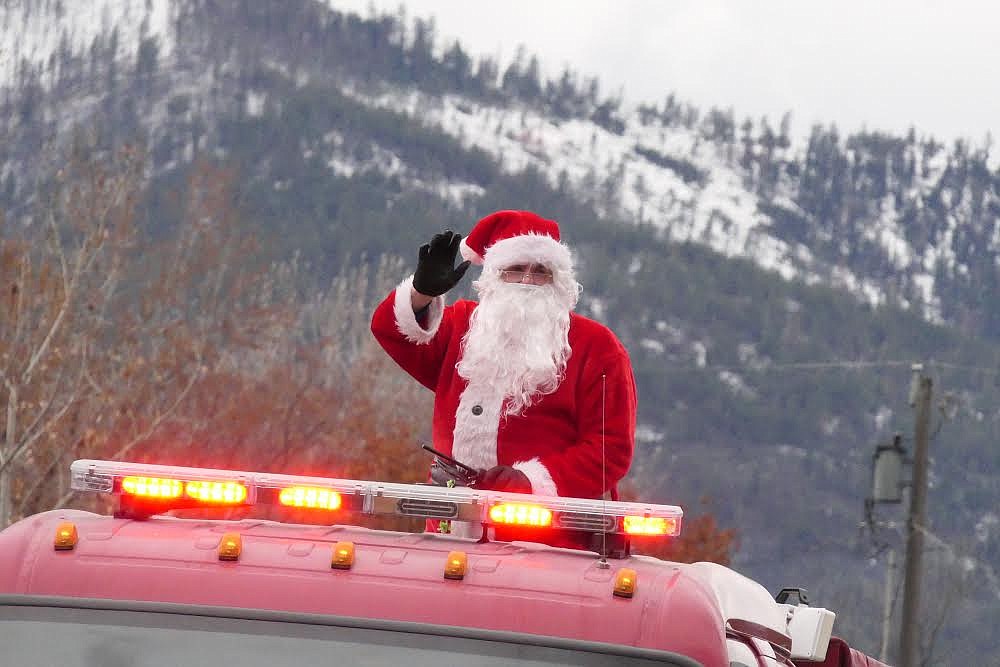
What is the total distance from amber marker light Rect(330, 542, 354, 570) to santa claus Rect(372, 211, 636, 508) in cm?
165

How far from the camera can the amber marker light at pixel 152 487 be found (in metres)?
3.64

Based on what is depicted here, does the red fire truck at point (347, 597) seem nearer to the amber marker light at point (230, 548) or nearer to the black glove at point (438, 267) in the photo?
the amber marker light at point (230, 548)

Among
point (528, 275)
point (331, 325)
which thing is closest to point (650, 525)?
point (528, 275)

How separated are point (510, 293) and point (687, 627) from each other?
2495 millimetres

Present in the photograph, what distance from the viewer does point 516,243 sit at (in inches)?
227

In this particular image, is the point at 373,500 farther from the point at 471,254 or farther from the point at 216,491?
the point at 471,254

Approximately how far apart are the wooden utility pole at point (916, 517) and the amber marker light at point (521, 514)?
82.8 ft

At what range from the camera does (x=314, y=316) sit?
247 ft

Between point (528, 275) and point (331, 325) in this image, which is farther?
point (331, 325)

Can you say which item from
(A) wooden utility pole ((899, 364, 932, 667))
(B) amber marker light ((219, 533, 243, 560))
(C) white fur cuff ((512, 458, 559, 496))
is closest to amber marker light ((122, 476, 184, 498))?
(B) amber marker light ((219, 533, 243, 560))

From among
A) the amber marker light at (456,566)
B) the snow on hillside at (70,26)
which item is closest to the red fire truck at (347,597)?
the amber marker light at (456,566)

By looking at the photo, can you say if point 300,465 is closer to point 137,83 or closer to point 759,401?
point 759,401

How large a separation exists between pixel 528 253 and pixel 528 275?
7cm

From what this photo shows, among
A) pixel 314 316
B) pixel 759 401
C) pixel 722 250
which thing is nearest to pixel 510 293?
pixel 314 316
